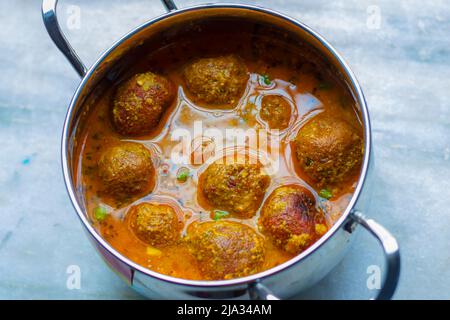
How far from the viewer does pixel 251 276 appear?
1.63 metres

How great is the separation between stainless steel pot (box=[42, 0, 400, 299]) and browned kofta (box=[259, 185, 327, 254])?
0.29 ft

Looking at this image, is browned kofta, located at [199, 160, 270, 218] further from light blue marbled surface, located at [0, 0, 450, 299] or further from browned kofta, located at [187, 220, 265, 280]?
light blue marbled surface, located at [0, 0, 450, 299]

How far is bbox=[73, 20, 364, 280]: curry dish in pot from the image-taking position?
73.4 inches

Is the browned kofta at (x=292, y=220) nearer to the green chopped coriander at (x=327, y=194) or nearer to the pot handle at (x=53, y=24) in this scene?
A: the green chopped coriander at (x=327, y=194)

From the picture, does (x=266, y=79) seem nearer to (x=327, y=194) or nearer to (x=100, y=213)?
(x=327, y=194)

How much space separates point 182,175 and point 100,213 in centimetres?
26

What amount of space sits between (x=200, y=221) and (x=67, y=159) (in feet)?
1.33

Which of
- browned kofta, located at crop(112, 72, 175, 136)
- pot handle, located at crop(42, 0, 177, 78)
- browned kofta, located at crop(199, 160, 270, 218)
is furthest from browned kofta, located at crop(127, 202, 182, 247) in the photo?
pot handle, located at crop(42, 0, 177, 78)

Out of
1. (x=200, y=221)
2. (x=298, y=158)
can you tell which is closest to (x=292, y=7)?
(x=298, y=158)

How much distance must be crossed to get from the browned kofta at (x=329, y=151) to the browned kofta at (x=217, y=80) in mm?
257

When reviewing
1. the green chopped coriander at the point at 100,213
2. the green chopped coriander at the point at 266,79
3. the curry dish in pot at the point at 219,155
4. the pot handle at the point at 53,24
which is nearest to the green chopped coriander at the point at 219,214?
the curry dish in pot at the point at 219,155

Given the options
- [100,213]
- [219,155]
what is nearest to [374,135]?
[219,155]

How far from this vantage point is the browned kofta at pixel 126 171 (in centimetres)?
191

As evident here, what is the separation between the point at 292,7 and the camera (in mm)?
2396
